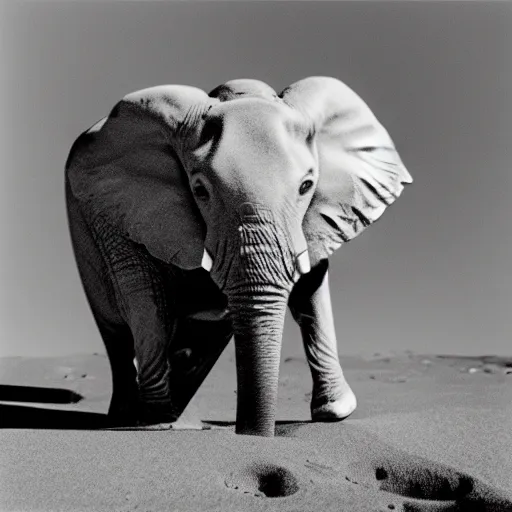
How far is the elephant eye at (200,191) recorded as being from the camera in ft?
19.3

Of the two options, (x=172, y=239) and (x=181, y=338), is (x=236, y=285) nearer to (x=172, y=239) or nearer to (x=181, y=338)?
(x=172, y=239)

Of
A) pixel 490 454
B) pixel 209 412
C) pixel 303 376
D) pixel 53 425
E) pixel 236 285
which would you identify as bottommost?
pixel 303 376

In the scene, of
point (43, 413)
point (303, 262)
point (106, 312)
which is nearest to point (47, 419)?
point (43, 413)

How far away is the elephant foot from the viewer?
6848 mm

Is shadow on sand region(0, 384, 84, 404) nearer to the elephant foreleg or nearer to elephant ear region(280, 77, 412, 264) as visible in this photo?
the elephant foreleg

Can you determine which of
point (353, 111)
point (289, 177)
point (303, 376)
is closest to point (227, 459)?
point (289, 177)

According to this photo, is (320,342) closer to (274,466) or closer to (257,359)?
(257,359)

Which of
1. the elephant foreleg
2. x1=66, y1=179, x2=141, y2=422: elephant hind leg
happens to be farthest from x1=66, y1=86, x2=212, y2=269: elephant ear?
the elephant foreleg

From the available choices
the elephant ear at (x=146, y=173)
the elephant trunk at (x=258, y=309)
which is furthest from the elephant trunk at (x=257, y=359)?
the elephant ear at (x=146, y=173)

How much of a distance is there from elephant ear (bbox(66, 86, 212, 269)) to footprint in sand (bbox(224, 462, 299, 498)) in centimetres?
152

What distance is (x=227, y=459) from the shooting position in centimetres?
508

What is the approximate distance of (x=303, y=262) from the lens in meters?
5.79

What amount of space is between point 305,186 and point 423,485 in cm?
175

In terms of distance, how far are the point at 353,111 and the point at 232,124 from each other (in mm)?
1258
